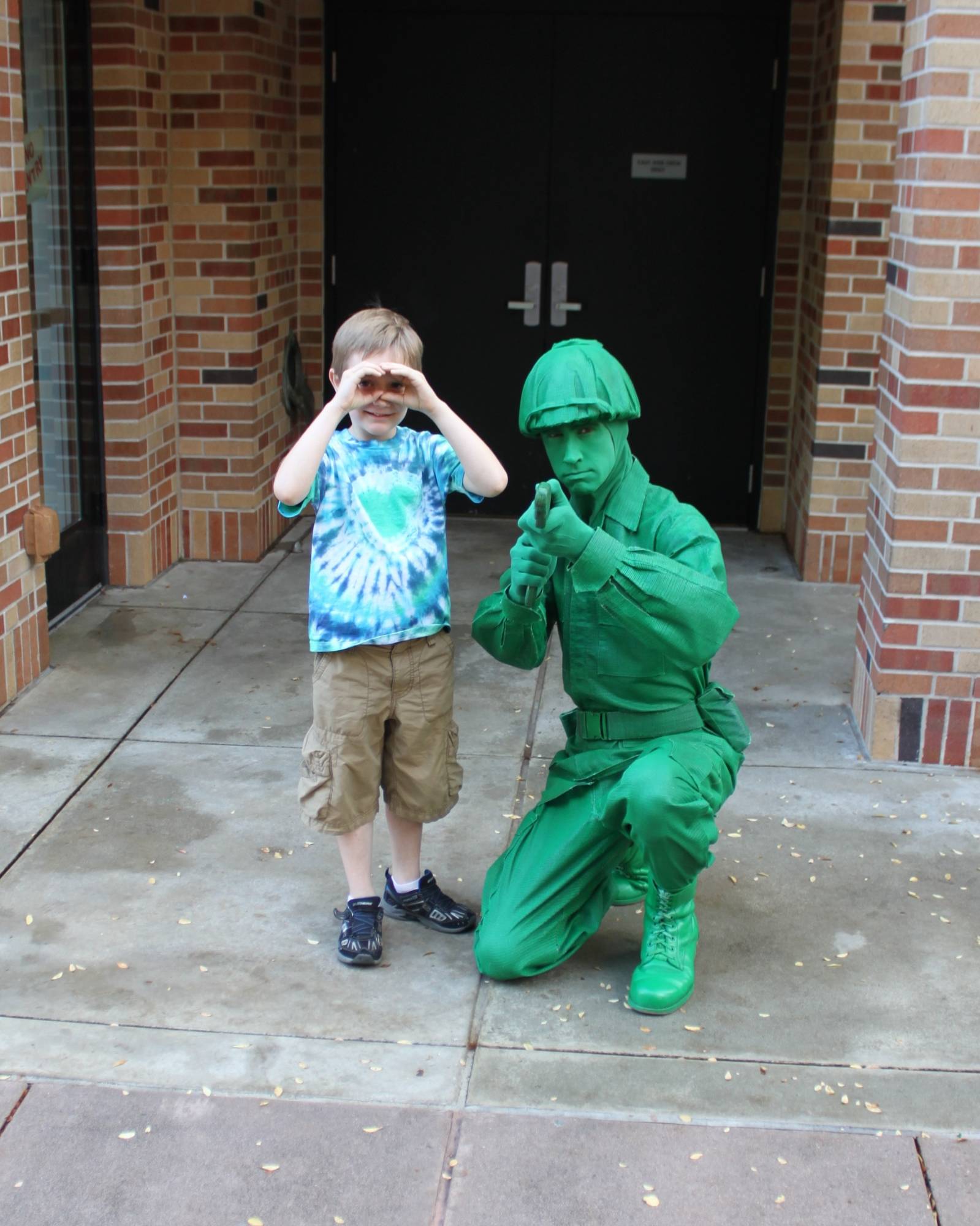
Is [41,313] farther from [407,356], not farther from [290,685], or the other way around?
[407,356]

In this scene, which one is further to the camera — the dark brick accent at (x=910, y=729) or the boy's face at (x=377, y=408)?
the dark brick accent at (x=910, y=729)

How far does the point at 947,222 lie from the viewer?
4.51 meters

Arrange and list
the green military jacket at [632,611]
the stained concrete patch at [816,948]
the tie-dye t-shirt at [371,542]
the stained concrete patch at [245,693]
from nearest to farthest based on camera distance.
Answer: the green military jacket at [632,611] → the stained concrete patch at [816,948] → the tie-dye t-shirt at [371,542] → the stained concrete patch at [245,693]

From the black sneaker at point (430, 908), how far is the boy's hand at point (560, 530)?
1.08 metres

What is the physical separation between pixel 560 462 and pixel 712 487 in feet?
15.8

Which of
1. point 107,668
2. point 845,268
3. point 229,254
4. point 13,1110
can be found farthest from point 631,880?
point 229,254

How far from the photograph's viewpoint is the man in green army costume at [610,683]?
320 centimetres

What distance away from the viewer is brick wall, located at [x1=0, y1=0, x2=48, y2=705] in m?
5.06

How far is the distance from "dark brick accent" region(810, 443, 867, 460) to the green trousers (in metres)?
3.53

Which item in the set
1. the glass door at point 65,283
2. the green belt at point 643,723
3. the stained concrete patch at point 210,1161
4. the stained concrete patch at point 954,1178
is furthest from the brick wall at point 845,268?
the stained concrete patch at point 210,1161

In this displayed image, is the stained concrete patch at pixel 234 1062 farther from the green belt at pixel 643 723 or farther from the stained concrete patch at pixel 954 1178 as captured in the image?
the stained concrete patch at pixel 954 1178

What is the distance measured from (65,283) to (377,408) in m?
→ 3.38

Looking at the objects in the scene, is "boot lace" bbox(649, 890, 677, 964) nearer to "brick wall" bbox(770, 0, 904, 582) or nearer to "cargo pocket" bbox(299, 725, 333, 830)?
"cargo pocket" bbox(299, 725, 333, 830)

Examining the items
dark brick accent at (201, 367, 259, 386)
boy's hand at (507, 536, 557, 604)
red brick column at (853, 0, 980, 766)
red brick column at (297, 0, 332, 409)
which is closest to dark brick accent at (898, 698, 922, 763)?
red brick column at (853, 0, 980, 766)
